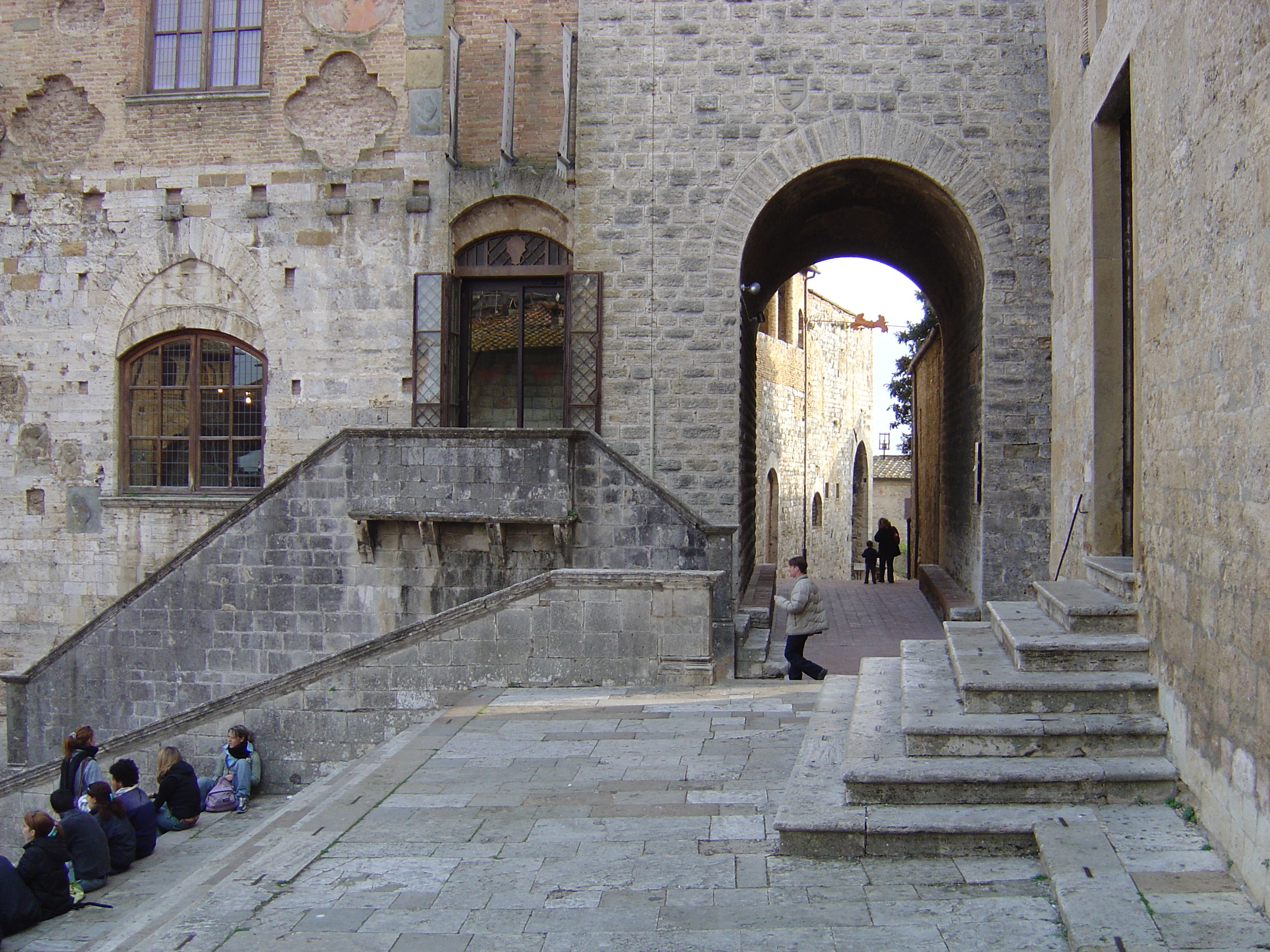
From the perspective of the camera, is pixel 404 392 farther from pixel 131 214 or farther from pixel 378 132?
pixel 131 214

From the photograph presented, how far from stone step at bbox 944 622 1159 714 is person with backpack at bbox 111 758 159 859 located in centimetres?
635

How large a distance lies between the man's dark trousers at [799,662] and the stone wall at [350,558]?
4.50ft

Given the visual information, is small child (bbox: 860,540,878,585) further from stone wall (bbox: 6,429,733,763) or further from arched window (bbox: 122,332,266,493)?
arched window (bbox: 122,332,266,493)

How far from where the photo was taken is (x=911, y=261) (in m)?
16.9

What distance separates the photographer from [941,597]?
14344 mm

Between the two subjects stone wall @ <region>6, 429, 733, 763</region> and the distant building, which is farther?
the distant building

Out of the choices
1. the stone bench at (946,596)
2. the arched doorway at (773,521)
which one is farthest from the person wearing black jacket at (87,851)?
the arched doorway at (773,521)

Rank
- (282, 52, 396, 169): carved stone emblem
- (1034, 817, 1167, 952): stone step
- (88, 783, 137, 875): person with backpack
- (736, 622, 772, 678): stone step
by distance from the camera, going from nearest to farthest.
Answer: (1034, 817, 1167, 952): stone step < (88, 783, 137, 875): person with backpack < (736, 622, 772, 678): stone step < (282, 52, 396, 169): carved stone emblem

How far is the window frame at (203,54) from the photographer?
1481 cm

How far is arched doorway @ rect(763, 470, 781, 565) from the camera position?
82.2 ft

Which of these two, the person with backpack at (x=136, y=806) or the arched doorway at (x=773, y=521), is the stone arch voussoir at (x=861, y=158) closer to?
the person with backpack at (x=136, y=806)

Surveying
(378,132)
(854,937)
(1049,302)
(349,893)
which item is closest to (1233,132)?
(854,937)

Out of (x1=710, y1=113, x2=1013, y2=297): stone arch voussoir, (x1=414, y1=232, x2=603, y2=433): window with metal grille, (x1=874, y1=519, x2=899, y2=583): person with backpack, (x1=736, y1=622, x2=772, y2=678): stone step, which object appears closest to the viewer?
(x1=736, y1=622, x2=772, y2=678): stone step

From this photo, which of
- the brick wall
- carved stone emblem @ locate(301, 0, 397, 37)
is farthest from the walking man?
carved stone emblem @ locate(301, 0, 397, 37)
